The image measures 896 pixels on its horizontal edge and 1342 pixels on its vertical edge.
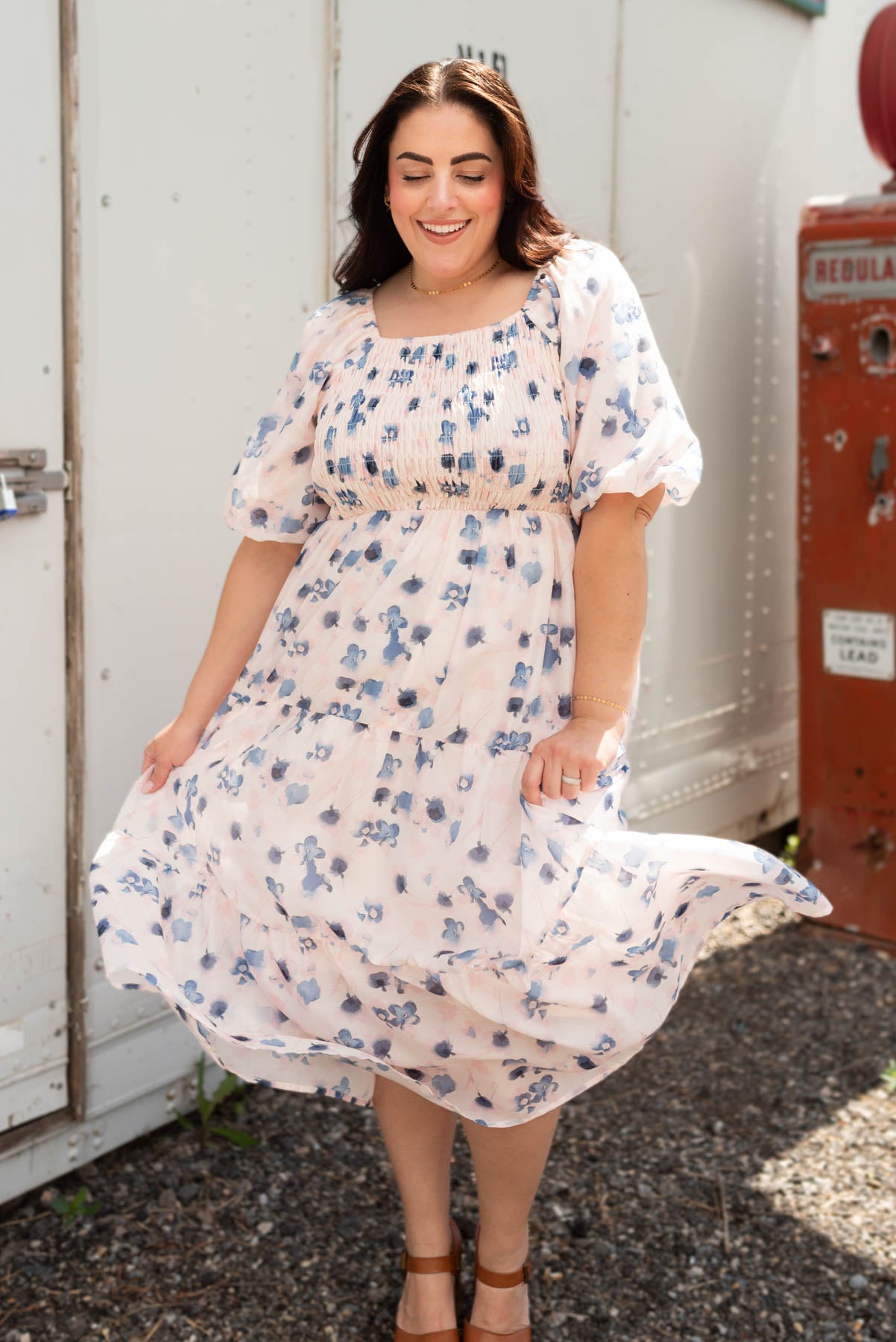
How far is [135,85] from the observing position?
2.54 meters

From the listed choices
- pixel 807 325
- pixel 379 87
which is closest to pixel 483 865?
pixel 379 87

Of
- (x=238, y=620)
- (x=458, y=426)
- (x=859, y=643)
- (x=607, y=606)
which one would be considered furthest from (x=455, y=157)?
(x=859, y=643)

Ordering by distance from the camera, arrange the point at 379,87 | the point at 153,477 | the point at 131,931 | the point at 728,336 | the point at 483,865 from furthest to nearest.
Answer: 1. the point at 728,336
2. the point at 379,87
3. the point at 153,477
4. the point at 131,931
5. the point at 483,865

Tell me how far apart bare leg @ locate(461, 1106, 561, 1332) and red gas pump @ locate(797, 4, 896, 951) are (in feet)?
7.29

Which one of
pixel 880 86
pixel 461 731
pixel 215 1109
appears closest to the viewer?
pixel 461 731

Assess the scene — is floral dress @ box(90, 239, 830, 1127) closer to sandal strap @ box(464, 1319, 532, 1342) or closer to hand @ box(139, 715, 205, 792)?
hand @ box(139, 715, 205, 792)

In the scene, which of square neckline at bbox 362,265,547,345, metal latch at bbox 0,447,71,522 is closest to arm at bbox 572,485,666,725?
square neckline at bbox 362,265,547,345

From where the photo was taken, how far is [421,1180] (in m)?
2.29

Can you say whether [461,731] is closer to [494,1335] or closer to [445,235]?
[445,235]

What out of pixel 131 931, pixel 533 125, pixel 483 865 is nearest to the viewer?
pixel 483 865

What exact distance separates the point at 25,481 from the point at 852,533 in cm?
A: 254

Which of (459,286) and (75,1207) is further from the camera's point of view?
(75,1207)

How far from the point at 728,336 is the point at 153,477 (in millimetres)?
2271

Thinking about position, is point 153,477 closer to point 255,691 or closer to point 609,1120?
point 255,691
